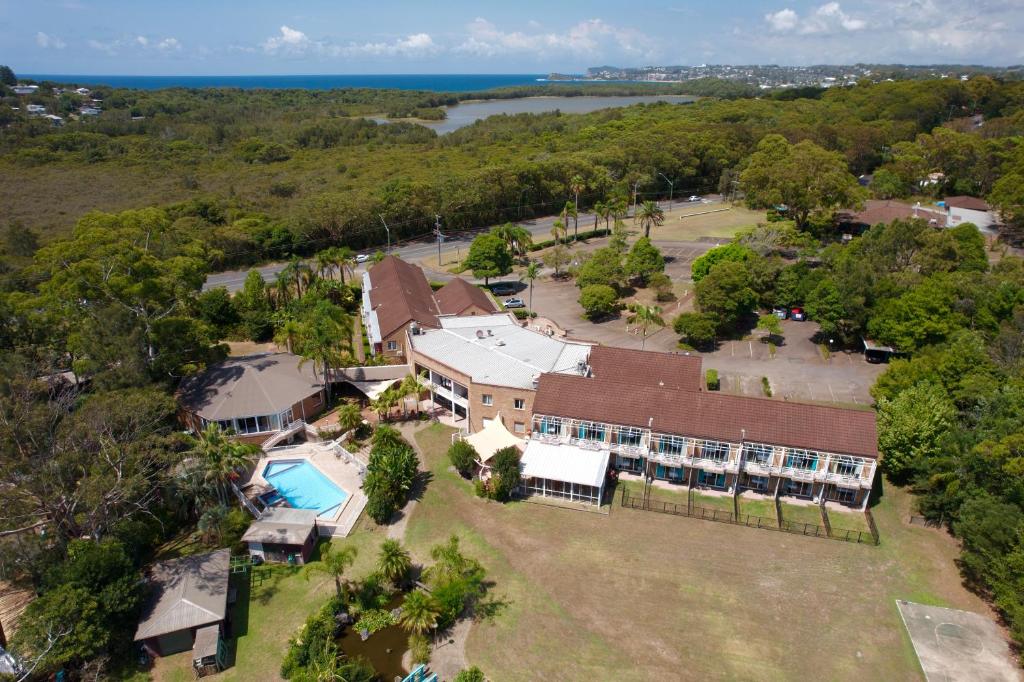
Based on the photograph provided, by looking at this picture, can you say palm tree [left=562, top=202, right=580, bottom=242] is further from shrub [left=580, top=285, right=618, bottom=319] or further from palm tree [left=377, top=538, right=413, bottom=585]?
palm tree [left=377, top=538, right=413, bottom=585]

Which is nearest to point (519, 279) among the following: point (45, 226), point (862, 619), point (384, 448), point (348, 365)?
point (348, 365)

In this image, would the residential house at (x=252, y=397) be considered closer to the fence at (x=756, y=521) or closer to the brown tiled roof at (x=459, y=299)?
the brown tiled roof at (x=459, y=299)

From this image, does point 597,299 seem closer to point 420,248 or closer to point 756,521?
point 756,521

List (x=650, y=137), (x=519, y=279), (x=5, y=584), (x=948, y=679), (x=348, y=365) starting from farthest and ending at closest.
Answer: (x=650, y=137), (x=519, y=279), (x=348, y=365), (x=5, y=584), (x=948, y=679)

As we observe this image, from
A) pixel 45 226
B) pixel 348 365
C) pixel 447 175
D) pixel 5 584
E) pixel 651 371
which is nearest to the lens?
pixel 5 584

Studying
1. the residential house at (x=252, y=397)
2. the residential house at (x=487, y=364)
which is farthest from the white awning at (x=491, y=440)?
the residential house at (x=252, y=397)

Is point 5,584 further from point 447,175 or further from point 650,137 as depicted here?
point 650,137
